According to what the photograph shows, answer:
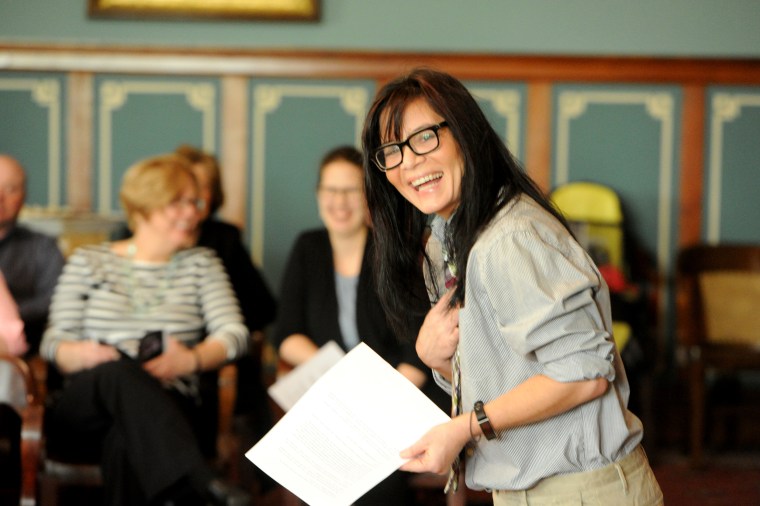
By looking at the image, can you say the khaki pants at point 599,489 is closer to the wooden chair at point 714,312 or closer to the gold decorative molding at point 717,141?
the wooden chair at point 714,312

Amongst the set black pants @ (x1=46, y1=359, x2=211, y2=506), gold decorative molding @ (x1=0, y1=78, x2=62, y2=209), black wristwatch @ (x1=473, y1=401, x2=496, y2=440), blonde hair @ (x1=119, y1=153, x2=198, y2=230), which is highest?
gold decorative molding @ (x1=0, y1=78, x2=62, y2=209)

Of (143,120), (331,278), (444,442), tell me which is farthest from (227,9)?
(444,442)

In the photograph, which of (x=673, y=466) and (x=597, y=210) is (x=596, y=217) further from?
(x=673, y=466)

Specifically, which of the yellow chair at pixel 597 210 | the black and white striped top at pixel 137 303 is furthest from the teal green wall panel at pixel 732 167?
the black and white striped top at pixel 137 303

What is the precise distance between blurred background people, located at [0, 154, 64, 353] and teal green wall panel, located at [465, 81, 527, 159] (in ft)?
8.58

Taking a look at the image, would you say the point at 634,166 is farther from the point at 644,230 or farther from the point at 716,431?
the point at 716,431

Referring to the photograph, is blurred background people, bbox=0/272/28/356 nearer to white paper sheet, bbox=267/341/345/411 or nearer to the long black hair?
→ white paper sheet, bbox=267/341/345/411

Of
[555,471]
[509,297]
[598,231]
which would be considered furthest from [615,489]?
[598,231]


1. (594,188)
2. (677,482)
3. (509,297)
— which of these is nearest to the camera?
(509,297)

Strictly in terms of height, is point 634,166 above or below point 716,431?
above

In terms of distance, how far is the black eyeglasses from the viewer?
155 centimetres

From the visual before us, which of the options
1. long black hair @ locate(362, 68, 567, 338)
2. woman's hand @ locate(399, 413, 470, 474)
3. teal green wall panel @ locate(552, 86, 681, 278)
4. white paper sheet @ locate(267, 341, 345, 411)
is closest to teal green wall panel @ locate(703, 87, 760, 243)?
teal green wall panel @ locate(552, 86, 681, 278)

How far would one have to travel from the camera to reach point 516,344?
143 centimetres

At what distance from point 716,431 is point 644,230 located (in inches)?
44.9
